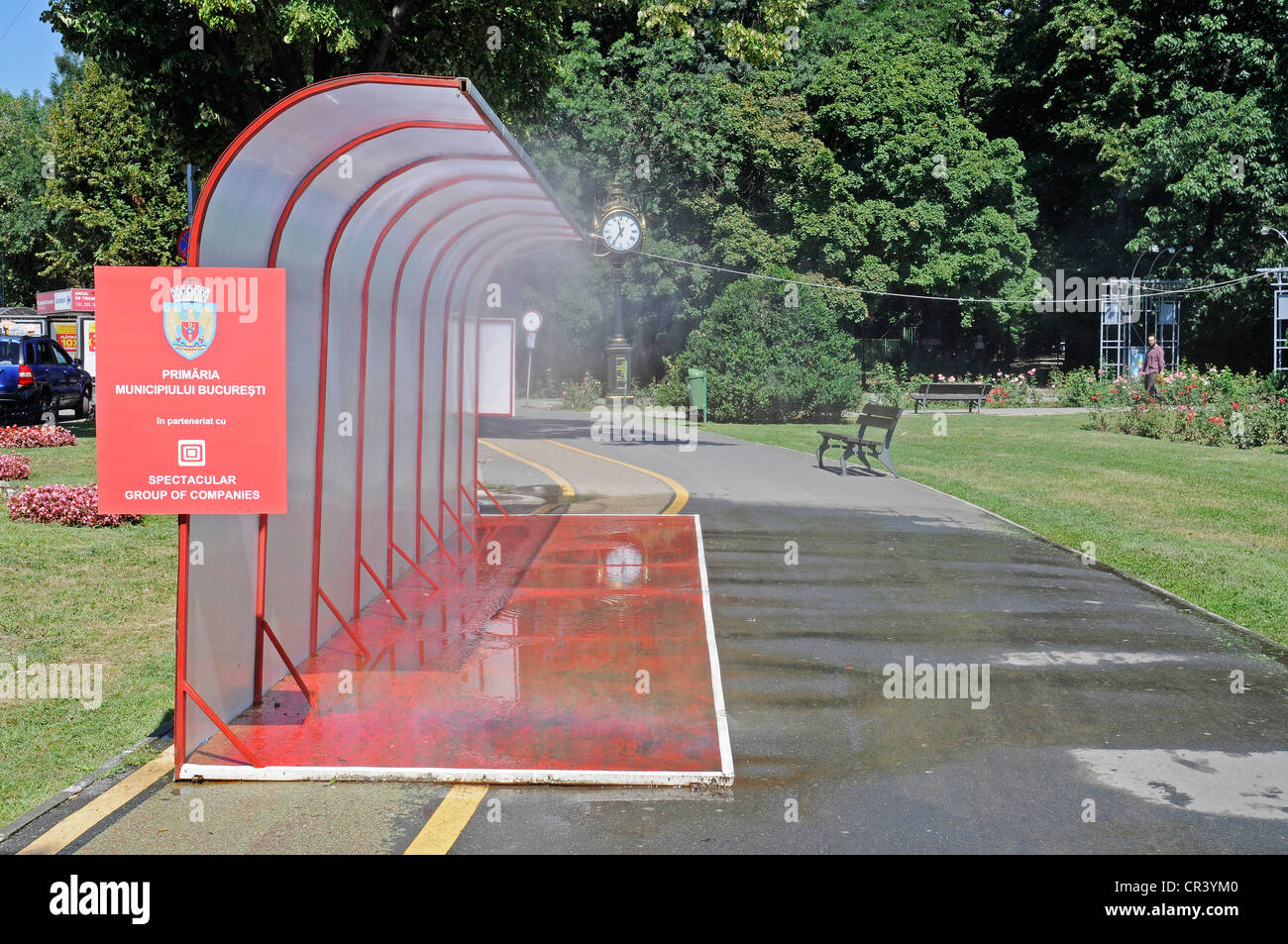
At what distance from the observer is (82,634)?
7945mm

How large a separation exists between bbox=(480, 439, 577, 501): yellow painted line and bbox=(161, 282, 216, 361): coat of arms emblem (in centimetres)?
968

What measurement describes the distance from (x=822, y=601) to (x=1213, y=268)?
3746 cm

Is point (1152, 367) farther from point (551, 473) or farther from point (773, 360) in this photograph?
point (551, 473)

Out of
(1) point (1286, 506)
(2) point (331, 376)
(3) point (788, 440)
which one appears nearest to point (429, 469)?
(2) point (331, 376)

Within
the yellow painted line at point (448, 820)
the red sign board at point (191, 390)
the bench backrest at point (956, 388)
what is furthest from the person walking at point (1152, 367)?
the red sign board at point (191, 390)

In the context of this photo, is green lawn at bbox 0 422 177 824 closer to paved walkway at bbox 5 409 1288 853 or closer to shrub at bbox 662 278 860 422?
paved walkway at bbox 5 409 1288 853

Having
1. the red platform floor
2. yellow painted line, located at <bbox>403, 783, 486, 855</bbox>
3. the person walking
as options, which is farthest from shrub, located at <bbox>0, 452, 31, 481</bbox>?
the person walking

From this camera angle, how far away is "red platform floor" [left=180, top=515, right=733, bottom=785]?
5559 millimetres

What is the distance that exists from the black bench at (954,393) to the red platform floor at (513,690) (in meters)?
26.0

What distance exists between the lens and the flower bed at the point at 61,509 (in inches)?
470

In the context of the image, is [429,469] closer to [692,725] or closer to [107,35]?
[692,725]

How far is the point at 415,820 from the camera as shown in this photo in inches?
195

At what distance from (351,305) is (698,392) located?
22216mm

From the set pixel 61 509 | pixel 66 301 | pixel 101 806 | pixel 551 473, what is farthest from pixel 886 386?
pixel 101 806
